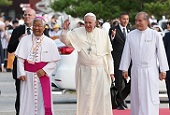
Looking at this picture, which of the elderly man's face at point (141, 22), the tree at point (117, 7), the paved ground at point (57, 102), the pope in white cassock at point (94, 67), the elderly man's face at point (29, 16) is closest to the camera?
the elderly man's face at point (29, 16)

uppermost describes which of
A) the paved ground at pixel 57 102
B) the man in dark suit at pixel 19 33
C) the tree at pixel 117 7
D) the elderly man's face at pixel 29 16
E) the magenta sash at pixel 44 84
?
the tree at pixel 117 7

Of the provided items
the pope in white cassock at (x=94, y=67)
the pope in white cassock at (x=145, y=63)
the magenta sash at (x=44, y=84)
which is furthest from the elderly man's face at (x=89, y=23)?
the magenta sash at (x=44, y=84)

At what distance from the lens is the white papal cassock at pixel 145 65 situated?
13078mm

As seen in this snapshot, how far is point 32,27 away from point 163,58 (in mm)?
2213

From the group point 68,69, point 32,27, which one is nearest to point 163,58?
point 32,27

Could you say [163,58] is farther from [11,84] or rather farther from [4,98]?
[11,84]

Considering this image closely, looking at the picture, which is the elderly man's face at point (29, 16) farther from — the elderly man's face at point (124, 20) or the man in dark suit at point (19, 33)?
the elderly man's face at point (124, 20)

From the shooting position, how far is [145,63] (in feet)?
43.1

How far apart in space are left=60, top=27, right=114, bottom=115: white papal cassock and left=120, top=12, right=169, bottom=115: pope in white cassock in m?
0.34

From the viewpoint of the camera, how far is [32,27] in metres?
12.7

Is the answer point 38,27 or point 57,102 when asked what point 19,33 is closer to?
point 38,27

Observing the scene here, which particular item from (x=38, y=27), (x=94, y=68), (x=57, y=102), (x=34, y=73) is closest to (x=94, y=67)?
(x=94, y=68)

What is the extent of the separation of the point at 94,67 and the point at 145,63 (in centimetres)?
88

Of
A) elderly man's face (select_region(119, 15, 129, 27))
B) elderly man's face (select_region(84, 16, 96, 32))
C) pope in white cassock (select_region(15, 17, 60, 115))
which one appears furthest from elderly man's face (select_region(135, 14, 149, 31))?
elderly man's face (select_region(119, 15, 129, 27))
